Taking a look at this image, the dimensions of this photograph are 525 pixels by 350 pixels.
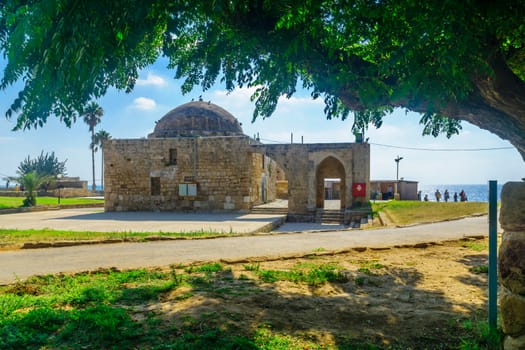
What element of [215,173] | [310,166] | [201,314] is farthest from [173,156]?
[201,314]

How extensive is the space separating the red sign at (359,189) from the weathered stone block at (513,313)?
20.4 metres

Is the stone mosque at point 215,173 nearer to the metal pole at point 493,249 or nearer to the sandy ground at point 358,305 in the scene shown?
the sandy ground at point 358,305

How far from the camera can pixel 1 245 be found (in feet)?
28.6

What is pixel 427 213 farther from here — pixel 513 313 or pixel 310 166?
pixel 513 313

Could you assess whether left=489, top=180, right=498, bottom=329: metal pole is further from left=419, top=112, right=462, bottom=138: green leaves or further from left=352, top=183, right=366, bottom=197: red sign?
left=352, top=183, right=366, bottom=197: red sign

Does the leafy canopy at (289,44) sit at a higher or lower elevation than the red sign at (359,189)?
higher

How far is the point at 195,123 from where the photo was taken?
3016cm

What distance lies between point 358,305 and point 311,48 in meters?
3.49

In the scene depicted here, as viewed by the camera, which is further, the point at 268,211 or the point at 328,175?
the point at 328,175

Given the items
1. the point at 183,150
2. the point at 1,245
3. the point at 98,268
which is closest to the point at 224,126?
the point at 183,150

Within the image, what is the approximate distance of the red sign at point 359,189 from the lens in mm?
22688

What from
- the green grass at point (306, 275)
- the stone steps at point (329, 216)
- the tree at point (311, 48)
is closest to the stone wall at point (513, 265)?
the tree at point (311, 48)

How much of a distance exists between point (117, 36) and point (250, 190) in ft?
64.7

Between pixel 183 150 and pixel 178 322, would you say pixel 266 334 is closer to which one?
pixel 178 322
